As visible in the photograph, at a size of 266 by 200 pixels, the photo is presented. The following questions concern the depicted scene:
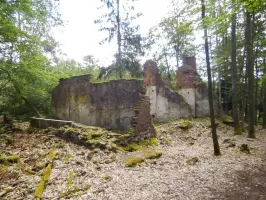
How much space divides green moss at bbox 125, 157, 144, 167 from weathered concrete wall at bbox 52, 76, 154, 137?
202 centimetres

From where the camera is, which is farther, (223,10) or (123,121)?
(123,121)

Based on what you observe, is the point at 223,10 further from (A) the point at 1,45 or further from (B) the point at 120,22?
(B) the point at 120,22

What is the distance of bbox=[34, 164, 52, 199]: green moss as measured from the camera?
4.58m

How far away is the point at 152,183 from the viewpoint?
5.18 meters

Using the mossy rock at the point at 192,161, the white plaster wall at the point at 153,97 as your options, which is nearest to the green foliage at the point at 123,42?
the white plaster wall at the point at 153,97

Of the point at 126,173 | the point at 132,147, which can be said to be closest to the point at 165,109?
the point at 132,147

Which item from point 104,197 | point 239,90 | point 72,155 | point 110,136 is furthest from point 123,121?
point 239,90

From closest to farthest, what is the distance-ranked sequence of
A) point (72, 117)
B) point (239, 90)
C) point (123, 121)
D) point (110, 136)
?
point (110, 136) → point (123, 121) → point (72, 117) → point (239, 90)

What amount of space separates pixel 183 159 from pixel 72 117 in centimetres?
699

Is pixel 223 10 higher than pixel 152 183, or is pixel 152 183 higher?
pixel 223 10

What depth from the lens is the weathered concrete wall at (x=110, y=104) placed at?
940 centimetres

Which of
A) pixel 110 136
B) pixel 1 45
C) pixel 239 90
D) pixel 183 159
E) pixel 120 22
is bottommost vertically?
pixel 183 159

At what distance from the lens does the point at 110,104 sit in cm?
980

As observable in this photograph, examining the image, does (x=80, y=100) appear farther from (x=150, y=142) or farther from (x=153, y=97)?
(x=153, y=97)
